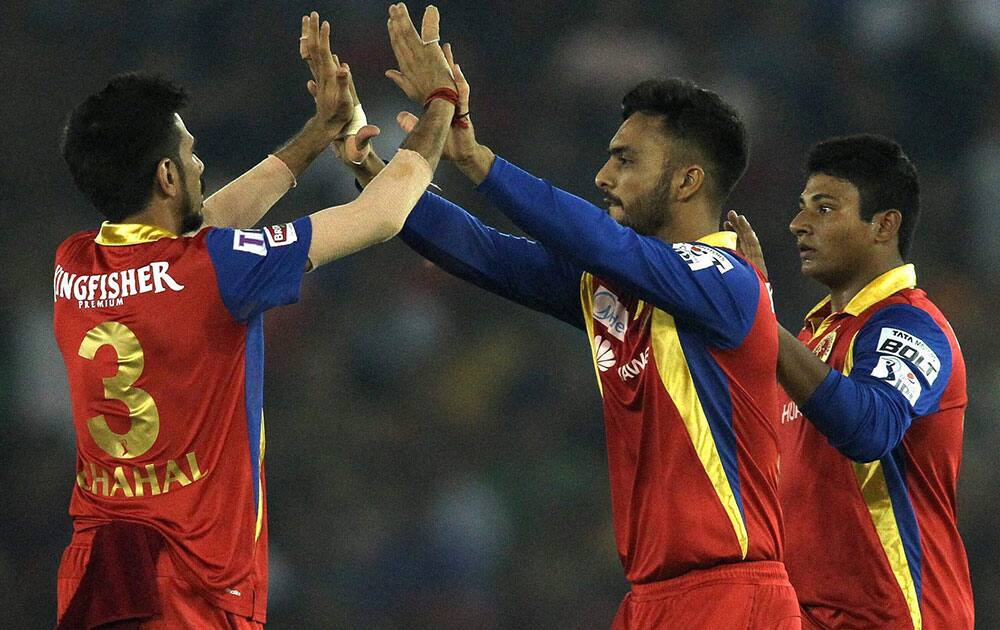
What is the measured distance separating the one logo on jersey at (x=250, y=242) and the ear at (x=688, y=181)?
1139 millimetres

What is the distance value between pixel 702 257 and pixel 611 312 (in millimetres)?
305

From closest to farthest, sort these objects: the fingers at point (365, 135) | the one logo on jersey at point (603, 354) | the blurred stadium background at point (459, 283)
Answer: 1. the one logo on jersey at point (603, 354)
2. the fingers at point (365, 135)
3. the blurred stadium background at point (459, 283)

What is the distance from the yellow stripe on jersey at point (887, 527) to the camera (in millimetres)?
3973

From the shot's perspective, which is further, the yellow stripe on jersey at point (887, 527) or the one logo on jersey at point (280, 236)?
the yellow stripe on jersey at point (887, 527)

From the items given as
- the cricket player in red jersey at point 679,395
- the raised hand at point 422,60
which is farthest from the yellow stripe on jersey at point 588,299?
the raised hand at point 422,60

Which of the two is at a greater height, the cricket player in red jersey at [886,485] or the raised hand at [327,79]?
the raised hand at [327,79]

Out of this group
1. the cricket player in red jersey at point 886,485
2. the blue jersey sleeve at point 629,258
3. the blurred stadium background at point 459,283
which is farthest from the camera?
the blurred stadium background at point 459,283

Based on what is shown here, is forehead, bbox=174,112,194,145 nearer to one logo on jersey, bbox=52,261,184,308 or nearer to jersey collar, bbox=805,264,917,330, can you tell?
one logo on jersey, bbox=52,261,184,308

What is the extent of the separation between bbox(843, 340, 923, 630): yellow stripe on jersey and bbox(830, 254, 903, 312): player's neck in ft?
1.88

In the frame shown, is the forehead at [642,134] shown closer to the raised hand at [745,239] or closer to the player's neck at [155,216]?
the raised hand at [745,239]

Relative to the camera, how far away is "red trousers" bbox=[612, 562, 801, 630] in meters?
3.35

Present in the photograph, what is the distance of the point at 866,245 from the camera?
14.3 ft

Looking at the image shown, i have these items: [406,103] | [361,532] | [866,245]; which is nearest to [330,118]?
[866,245]

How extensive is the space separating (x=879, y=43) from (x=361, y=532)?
4.62 m
